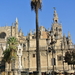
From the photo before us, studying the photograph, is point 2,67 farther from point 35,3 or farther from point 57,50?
point 35,3

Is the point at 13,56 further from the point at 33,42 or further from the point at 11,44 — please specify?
the point at 33,42

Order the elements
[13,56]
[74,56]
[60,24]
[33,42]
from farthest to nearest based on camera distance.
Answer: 1. [60,24]
2. [33,42]
3. [74,56]
4. [13,56]

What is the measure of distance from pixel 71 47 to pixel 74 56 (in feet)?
35.0

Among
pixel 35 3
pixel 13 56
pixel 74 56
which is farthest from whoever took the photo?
pixel 74 56

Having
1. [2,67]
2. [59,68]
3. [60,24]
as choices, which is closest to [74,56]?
[59,68]

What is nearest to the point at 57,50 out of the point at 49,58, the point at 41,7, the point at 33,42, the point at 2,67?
the point at 49,58

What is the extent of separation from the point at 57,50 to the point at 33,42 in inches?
317

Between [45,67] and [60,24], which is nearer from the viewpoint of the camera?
[45,67]

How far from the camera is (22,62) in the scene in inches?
2228

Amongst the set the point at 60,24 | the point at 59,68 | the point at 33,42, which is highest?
the point at 60,24

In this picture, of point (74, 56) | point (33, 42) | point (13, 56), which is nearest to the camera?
point (13, 56)

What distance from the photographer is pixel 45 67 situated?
5591 cm

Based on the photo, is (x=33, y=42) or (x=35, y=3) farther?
(x=33, y=42)

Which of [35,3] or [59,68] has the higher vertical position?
[35,3]
